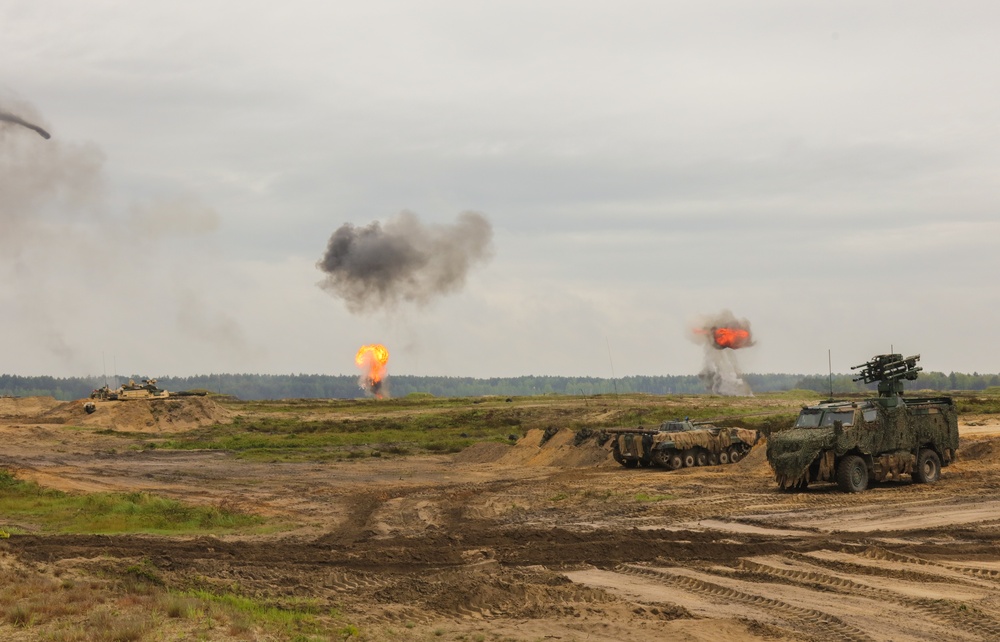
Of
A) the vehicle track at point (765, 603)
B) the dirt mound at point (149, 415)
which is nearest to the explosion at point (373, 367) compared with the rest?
the dirt mound at point (149, 415)

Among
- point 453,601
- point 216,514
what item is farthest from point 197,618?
point 216,514

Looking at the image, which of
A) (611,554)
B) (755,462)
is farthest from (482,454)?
(611,554)

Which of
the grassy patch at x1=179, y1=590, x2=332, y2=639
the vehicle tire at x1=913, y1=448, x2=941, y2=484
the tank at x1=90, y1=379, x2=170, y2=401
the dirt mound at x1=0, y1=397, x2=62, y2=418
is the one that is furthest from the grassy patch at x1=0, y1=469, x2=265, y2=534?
the dirt mound at x1=0, y1=397, x2=62, y2=418

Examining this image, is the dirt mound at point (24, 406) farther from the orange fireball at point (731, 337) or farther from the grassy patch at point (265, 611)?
the grassy patch at point (265, 611)

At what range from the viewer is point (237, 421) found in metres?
74.4

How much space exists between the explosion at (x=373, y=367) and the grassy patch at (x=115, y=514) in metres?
72.8

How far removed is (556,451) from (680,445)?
6.80 meters

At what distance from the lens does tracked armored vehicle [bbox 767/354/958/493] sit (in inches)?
1022

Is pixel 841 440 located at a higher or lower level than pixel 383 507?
higher

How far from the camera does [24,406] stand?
296 feet

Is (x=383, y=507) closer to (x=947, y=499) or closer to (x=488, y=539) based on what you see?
(x=488, y=539)

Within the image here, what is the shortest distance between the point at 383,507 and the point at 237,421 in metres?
50.7

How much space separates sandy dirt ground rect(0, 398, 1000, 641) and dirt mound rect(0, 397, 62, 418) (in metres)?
55.8

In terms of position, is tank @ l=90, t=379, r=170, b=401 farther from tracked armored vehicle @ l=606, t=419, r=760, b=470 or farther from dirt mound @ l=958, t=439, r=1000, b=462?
dirt mound @ l=958, t=439, r=1000, b=462
